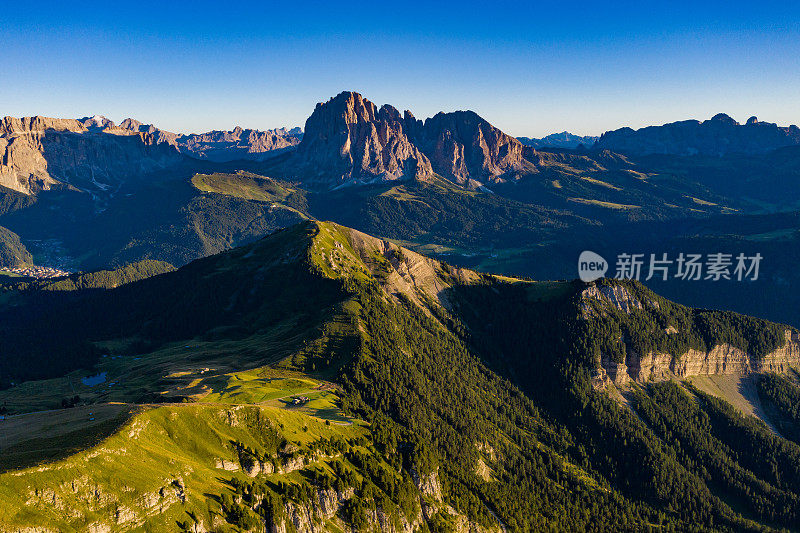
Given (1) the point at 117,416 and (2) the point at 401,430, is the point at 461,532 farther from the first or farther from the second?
(1) the point at 117,416

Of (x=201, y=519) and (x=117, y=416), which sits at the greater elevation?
(x=117, y=416)

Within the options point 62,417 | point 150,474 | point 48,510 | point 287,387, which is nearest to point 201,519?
point 150,474

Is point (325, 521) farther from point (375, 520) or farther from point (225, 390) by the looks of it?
point (225, 390)

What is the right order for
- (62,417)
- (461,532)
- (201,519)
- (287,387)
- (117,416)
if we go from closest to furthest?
(201,519) < (117,416) < (62,417) < (461,532) < (287,387)

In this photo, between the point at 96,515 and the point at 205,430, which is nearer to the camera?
the point at 96,515

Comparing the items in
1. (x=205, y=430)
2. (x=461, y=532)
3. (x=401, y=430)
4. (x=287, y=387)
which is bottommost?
(x=461, y=532)

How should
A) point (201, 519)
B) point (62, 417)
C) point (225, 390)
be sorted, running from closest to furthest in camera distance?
1. point (201, 519)
2. point (62, 417)
3. point (225, 390)

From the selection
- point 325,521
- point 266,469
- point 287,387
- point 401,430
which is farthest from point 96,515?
point 401,430

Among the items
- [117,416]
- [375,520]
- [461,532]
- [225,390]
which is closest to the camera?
[117,416]

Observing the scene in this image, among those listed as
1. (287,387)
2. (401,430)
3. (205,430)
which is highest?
(205,430)

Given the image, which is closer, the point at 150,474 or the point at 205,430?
the point at 150,474
